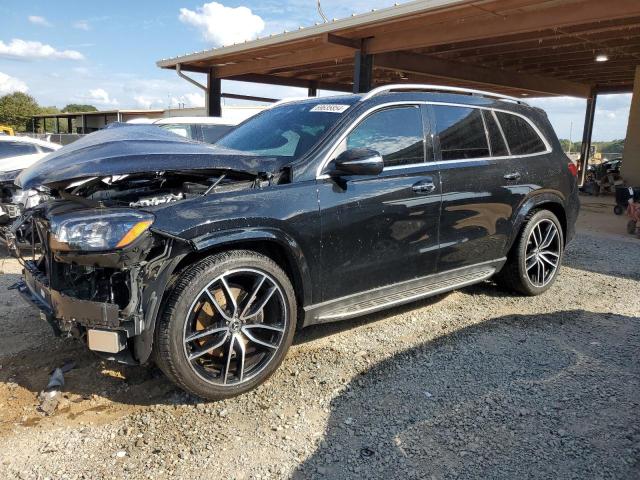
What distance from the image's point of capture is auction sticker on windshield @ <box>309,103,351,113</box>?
374cm

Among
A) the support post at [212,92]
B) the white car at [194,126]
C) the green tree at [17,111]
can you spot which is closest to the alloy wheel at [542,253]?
the white car at [194,126]

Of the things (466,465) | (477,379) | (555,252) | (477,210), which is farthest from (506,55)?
(466,465)

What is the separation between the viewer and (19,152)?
839cm

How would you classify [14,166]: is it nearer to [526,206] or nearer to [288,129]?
[288,129]

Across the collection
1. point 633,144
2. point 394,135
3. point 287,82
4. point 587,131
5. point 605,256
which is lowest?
point 605,256

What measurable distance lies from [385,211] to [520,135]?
201cm

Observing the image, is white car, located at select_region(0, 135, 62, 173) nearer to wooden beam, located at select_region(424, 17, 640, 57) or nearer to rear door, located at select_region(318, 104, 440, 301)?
rear door, located at select_region(318, 104, 440, 301)

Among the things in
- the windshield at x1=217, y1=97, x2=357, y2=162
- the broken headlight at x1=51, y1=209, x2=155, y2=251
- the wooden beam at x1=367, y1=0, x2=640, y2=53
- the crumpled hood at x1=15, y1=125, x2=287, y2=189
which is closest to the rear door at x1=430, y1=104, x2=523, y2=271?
the windshield at x1=217, y1=97, x2=357, y2=162

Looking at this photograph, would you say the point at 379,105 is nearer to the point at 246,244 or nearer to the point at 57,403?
the point at 246,244

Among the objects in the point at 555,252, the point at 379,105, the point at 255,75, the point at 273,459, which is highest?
the point at 255,75

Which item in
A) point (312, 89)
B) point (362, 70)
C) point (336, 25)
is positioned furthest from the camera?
point (312, 89)

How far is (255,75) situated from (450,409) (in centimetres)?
1590

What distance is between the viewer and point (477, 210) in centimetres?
432

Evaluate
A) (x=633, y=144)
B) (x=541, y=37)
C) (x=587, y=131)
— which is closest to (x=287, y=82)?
(x=541, y=37)
